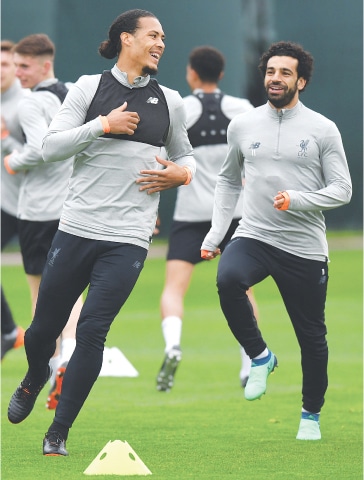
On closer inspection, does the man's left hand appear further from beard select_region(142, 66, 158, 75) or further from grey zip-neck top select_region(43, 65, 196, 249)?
beard select_region(142, 66, 158, 75)

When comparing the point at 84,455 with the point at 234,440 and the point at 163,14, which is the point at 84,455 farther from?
the point at 163,14

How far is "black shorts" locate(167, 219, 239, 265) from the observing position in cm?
988

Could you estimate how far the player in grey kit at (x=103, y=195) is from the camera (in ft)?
21.1

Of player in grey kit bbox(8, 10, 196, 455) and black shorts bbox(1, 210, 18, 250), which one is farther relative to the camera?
black shorts bbox(1, 210, 18, 250)

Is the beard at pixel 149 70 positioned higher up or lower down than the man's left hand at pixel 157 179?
higher up

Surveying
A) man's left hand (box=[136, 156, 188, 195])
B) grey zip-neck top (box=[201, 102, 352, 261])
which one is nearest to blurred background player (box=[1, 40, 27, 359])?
grey zip-neck top (box=[201, 102, 352, 261])

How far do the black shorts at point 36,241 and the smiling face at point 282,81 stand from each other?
234 cm

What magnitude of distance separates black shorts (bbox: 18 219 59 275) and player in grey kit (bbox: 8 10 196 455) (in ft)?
7.25

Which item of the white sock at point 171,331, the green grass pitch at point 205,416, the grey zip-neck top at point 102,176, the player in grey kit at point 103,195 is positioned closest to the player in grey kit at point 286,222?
the green grass pitch at point 205,416

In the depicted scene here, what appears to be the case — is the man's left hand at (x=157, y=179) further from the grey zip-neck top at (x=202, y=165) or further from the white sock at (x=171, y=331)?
the grey zip-neck top at (x=202, y=165)

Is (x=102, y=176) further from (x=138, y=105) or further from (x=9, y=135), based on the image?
(x=9, y=135)

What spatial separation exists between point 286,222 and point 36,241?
241 cm

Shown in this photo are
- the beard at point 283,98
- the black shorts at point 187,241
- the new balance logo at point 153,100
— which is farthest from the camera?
the black shorts at point 187,241

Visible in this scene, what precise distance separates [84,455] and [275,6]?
64.9ft
